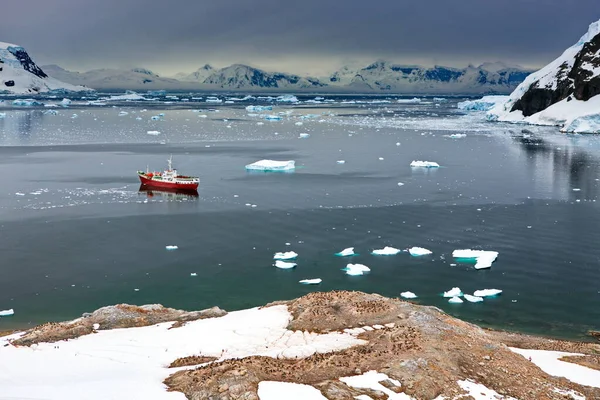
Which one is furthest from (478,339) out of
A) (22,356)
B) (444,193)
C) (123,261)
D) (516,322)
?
(444,193)

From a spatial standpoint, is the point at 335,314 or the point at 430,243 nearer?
the point at 335,314

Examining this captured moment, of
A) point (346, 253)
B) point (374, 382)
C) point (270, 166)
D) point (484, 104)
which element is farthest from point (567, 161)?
point (484, 104)

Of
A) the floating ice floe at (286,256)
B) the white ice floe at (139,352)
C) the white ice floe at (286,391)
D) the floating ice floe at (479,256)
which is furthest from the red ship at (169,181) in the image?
the white ice floe at (286,391)

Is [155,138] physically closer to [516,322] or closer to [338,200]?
[338,200]

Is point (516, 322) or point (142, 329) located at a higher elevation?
point (142, 329)

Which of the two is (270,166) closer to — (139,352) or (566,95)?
(139,352)

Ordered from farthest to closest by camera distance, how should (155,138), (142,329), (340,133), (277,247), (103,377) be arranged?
1. (340,133)
2. (155,138)
3. (277,247)
4. (142,329)
5. (103,377)
